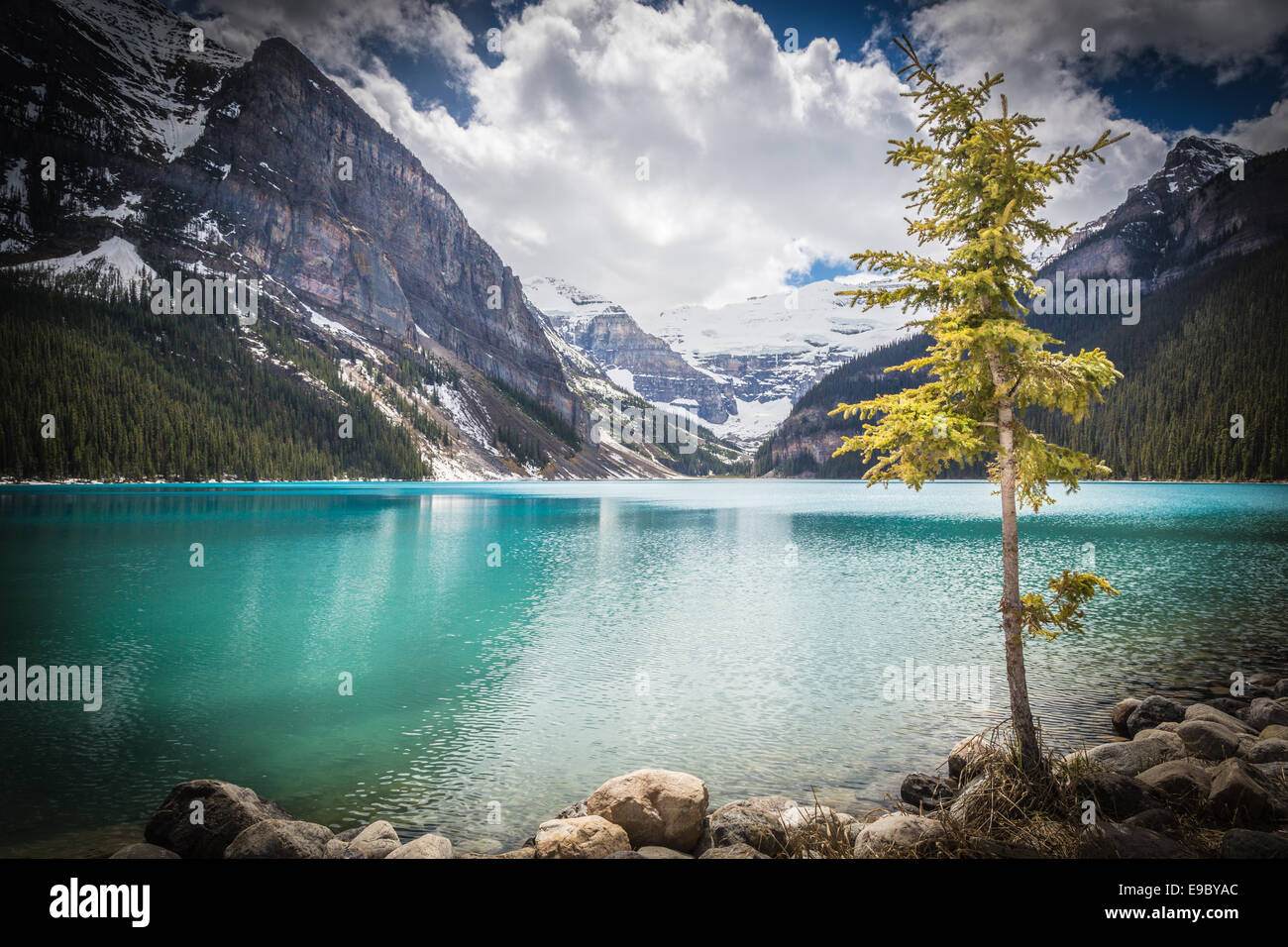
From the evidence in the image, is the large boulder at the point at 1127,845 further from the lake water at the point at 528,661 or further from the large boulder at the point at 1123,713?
the large boulder at the point at 1123,713

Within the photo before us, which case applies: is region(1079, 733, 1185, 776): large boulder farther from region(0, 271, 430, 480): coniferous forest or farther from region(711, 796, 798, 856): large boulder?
region(0, 271, 430, 480): coniferous forest

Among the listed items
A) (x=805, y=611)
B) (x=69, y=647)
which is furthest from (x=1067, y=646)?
(x=69, y=647)

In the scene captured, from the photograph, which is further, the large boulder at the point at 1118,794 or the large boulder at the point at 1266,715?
the large boulder at the point at 1266,715

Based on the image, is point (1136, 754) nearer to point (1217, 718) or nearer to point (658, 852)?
point (1217, 718)

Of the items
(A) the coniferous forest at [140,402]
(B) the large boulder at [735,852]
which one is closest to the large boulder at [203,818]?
(B) the large boulder at [735,852]

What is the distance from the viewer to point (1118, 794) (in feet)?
32.7

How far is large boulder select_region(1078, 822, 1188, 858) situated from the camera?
7820 millimetres

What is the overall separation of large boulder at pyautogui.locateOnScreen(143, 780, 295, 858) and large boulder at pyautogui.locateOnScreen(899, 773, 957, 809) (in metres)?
10.6

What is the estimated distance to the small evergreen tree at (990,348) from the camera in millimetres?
10203

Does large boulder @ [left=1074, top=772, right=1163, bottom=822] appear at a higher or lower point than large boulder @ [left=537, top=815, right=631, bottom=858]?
higher

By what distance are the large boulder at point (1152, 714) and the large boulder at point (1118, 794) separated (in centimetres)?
562

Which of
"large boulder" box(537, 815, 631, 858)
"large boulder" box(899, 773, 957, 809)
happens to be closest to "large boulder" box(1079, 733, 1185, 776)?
"large boulder" box(899, 773, 957, 809)

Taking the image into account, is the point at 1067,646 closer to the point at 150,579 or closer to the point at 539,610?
the point at 539,610
